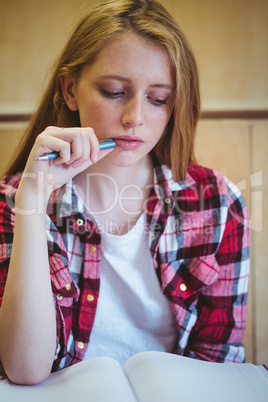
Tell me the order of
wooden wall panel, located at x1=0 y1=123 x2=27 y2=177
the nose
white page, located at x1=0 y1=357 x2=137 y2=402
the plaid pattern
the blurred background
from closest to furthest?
white page, located at x1=0 y1=357 x2=137 y2=402
the nose
the plaid pattern
the blurred background
wooden wall panel, located at x1=0 y1=123 x2=27 y2=177

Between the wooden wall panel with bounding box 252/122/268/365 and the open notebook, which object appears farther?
the wooden wall panel with bounding box 252/122/268/365

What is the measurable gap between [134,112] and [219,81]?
0.39 metres

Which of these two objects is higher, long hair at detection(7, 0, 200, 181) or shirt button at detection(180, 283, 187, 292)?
long hair at detection(7, 0, 200, 181)

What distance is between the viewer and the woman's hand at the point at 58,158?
636mm

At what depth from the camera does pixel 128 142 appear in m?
0.74

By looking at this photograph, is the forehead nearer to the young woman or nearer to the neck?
the young woman

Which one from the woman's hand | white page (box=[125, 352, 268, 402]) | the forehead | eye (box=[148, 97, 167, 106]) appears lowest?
white page (box=[125, 352, 268, 402])

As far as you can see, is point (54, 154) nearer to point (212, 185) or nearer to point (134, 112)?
point (134, 112)

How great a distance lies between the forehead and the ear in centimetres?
8

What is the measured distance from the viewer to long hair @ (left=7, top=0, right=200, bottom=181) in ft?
2.37

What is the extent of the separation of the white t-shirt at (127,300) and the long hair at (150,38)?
175 mm

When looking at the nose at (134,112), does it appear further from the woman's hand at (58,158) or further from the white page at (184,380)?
the white page at (184,380)

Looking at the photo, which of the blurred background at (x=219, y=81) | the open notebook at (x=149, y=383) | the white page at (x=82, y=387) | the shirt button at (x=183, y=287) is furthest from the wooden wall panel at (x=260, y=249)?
the white page at (x=82, y=387)

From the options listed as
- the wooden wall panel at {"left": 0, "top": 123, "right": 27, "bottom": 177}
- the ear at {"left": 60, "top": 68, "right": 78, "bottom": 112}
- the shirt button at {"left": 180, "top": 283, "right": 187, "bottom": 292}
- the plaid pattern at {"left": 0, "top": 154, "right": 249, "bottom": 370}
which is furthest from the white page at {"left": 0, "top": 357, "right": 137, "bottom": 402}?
the wooden wall panel at {"left": 0, "top": 123, "right": 27, "bottom": 177}
